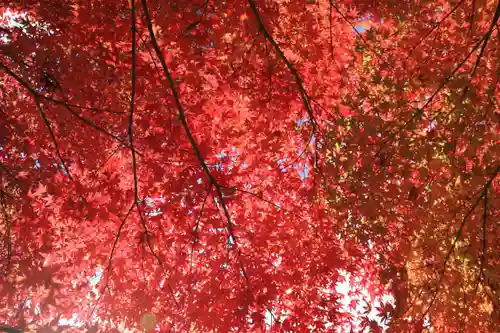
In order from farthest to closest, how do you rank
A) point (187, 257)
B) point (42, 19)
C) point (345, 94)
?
point (345, 94) → point (187, 257) → point (42, 19)

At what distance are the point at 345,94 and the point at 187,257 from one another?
7.17 ft

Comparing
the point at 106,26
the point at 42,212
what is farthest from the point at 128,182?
the point at 106,26

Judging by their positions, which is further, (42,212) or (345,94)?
(345,94)

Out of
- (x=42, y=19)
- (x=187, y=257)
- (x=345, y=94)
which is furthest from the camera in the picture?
(x=345, y=94)

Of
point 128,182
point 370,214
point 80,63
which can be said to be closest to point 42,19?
point 80,63

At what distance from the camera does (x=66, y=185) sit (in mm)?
3312

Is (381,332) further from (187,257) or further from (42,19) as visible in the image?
(42,19)

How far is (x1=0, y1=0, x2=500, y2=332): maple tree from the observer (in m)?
2.87

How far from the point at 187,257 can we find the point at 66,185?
4.04ft

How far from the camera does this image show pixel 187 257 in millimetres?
3496

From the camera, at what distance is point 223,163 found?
148 inches

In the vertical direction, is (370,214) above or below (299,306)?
above

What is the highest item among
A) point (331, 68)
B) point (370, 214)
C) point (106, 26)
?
point (331, 68)

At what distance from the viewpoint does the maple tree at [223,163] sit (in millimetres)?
2873
